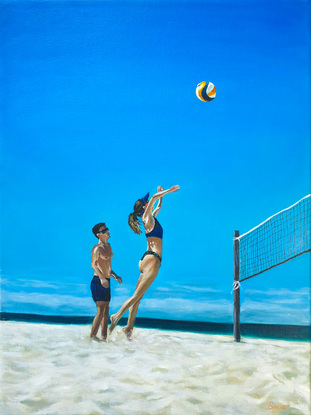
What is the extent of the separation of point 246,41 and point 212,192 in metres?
1.37

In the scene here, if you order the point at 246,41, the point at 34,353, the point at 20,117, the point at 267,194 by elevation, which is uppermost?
the point at 246,41

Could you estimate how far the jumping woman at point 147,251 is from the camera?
3.80 metres

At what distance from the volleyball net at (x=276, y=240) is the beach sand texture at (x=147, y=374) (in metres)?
0.74

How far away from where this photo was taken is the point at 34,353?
3.67m

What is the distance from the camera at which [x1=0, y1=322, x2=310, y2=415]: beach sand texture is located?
2.99 metres

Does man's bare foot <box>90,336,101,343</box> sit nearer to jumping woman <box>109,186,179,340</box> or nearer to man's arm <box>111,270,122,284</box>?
jumping woman <box>109,186,179,340</box>

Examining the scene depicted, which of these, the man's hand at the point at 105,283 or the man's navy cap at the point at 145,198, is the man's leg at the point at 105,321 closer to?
the man's hand at the point at 105,283

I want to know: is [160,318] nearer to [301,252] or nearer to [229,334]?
[229,334]

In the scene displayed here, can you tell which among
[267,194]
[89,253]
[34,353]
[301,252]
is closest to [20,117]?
[89,253]

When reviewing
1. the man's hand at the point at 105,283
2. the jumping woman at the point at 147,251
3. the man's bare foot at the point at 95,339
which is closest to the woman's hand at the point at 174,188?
the jumping woman at the point at 147,251

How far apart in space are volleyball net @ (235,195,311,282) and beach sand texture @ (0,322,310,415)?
74 centimetres
